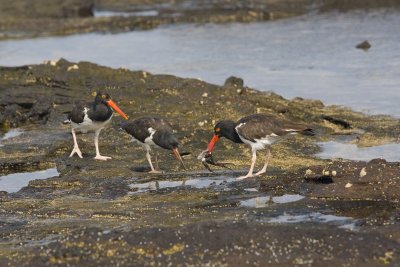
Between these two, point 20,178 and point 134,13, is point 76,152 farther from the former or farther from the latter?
point 134,13

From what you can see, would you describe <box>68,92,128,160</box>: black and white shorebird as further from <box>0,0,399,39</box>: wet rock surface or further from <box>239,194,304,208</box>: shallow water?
<box>0,0,399,39</box>: wet rock surface

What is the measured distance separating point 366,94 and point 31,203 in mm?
11773

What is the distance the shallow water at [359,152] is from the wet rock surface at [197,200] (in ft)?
0.93

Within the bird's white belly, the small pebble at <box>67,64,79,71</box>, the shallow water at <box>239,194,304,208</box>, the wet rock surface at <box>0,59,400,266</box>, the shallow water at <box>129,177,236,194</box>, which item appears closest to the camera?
the wet rock surface at <box>0,59,400,266</box>

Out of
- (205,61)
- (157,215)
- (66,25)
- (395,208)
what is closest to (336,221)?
(395,208)

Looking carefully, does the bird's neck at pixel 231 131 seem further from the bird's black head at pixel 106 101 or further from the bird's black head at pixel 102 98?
the bird's black head at pixel 102 98

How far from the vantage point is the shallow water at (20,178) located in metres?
13.2

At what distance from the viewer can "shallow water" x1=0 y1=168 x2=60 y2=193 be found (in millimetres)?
13172

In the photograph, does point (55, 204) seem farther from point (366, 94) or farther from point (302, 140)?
point (366, 94)

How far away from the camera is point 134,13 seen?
4497 cm

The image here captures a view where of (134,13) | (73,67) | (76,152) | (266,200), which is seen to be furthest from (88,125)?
(134,13)

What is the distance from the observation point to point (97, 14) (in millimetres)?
46375

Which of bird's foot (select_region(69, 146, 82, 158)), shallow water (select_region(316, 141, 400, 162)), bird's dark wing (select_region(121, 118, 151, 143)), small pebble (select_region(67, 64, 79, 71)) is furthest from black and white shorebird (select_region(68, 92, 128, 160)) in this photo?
→ small pebble (select_region(67, 64, 79, 71))

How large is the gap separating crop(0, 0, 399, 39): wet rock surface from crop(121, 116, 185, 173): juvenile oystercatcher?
2583 centimetres
